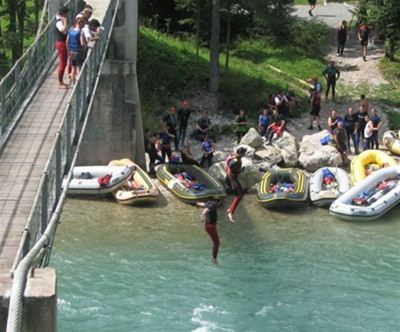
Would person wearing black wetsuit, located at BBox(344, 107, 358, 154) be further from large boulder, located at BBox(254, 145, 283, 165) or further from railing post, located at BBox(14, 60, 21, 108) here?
railing post, located at BBox(14, 60, 21, 108)

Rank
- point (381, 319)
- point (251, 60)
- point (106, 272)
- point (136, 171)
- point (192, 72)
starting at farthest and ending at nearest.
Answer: point (251, 60) → point (192, 72) → point (136, 171) → point (106, 272) → point (381, 319)

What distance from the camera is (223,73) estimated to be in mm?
31172

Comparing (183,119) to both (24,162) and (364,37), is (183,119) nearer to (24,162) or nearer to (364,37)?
(364,37)

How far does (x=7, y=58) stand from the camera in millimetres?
31484

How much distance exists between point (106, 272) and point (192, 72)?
1336 cm

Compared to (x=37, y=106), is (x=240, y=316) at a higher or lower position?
lower

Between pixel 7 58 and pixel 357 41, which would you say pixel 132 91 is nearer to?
pixel 7 58

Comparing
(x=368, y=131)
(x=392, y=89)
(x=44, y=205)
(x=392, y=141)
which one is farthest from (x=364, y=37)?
(x=44, y=205)

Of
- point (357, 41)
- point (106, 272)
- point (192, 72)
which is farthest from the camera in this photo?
point (357, 41)

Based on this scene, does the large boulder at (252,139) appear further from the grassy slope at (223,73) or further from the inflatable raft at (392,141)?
the inflatable raft at (392,141)

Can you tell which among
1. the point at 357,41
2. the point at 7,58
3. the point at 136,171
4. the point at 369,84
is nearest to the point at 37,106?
the point at 136,171

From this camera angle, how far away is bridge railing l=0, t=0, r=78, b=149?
609 inches

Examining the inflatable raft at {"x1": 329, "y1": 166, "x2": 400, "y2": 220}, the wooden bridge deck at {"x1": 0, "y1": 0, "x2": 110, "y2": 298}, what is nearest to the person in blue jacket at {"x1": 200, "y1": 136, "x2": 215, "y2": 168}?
the inflatable raft at {"x1": 329, "y1": 166, "x2": 400, "y2": 220}

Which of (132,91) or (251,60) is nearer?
(132,91)
